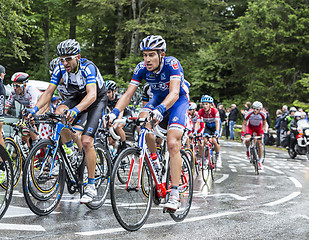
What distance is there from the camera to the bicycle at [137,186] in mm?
5172

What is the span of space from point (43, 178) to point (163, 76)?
2048mm

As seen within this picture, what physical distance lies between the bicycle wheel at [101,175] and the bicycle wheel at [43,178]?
70cm

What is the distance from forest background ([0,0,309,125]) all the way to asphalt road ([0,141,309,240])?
795 inches

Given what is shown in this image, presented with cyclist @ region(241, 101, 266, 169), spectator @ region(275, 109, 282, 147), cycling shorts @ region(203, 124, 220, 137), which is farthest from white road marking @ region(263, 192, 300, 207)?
spectator @ region(275, 109, 282, 147)

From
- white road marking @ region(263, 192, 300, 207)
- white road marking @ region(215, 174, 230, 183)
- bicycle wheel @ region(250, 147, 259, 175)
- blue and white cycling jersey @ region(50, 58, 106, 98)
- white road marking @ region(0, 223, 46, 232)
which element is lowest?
white road marking @ region(215, 174, 230, 183)

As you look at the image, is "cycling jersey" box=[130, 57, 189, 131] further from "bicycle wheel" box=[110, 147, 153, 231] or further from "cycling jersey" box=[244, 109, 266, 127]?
"cycling jersey" box=[244, 109, 266, 127]

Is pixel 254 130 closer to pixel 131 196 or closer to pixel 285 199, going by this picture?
pixel 285 199

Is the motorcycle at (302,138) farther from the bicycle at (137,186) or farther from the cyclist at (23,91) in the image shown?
the bicycle at (137,186)

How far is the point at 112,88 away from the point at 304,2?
24.9 meters

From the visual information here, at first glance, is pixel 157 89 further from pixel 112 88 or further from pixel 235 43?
pixel 235 43

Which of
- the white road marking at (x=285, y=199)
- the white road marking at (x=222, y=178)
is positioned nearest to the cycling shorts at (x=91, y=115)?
the white road marking at (x=285, y=199)

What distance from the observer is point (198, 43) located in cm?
3478

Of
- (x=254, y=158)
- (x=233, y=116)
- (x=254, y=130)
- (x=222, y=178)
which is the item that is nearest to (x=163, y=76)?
(x=222, y=178)

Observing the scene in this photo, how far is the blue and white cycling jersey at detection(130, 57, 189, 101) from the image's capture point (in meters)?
5.99
